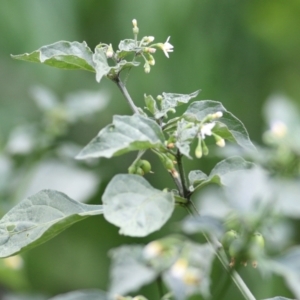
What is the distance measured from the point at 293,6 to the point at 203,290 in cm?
213

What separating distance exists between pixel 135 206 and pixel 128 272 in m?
0.08

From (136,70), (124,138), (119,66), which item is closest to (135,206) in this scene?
(124,138)

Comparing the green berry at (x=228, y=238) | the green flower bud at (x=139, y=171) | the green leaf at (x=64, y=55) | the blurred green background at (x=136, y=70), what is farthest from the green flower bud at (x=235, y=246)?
the blurred green background at (x=136, y=70)

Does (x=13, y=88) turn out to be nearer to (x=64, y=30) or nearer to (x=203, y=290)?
(x=64, y=30)

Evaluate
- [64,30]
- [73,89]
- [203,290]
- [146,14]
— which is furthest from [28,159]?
[203,290]

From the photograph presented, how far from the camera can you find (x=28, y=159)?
166 cm

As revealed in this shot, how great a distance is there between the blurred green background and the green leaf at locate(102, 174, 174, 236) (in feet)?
4.49

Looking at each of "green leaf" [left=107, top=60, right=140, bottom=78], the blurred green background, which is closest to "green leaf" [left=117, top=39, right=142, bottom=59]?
"green leaf" [left=107, top=60, right=140, bottom=78]

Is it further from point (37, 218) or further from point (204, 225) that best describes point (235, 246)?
point (37, 218)

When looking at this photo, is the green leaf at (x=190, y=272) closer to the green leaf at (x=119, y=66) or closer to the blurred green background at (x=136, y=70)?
the green leaf at (x=119, y=66)

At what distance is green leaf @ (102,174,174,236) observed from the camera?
0.52 m

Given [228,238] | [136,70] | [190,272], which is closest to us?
[190,272]

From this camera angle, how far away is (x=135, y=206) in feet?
1.77

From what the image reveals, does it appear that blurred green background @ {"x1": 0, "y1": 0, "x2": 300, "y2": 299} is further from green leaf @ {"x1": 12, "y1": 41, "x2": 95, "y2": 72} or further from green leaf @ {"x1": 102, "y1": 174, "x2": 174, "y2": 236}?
green leaf @ {"x1": 102, "y1": 174, "x2": 174, "y2": 236}
